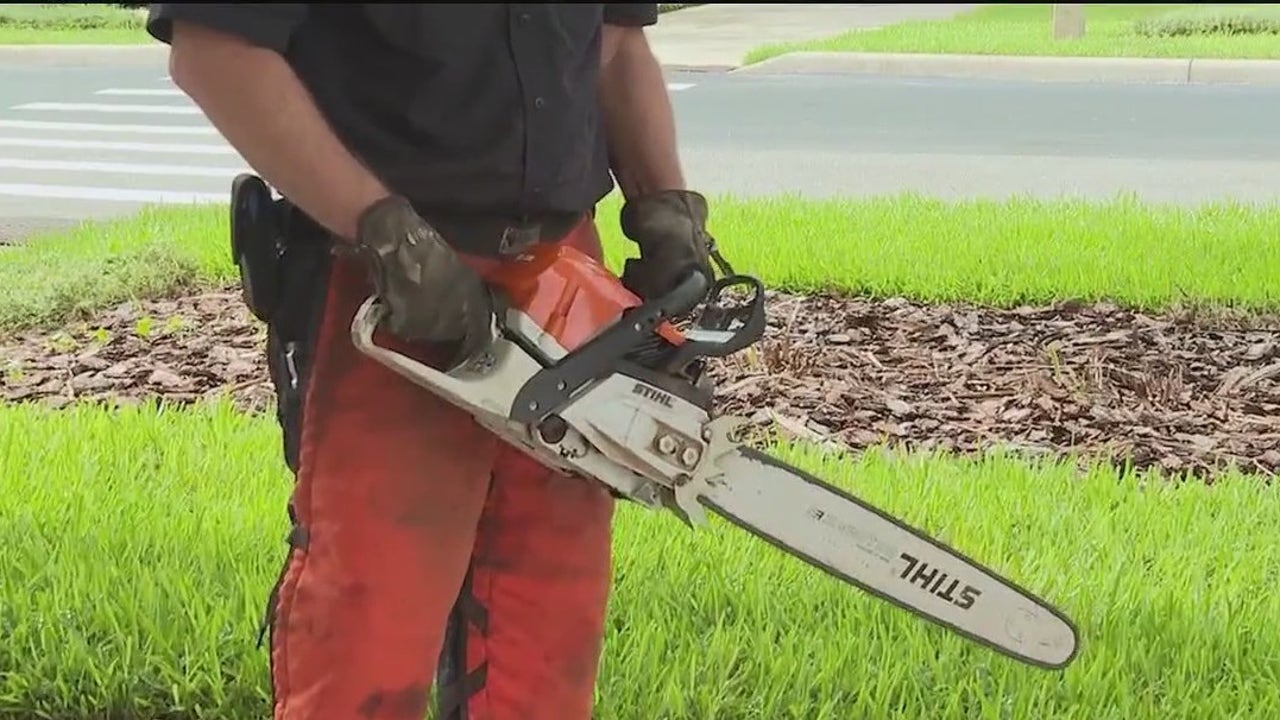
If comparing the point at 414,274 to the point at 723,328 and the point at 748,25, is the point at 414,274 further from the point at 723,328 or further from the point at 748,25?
the point at 748,25

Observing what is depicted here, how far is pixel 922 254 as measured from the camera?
16.6ft

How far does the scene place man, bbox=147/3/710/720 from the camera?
1452 millimetres

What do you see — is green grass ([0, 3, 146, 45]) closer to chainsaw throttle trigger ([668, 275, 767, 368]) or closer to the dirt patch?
the dirt patch

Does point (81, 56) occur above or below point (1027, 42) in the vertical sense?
above

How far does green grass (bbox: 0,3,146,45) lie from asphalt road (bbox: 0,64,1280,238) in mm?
2169

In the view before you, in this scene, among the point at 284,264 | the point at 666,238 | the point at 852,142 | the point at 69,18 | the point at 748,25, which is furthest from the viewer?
the point at 748,25

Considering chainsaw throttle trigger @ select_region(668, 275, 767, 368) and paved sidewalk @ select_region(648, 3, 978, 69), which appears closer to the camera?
chainsaw throttle trigger @ select_region(668, 275, 767, 368)

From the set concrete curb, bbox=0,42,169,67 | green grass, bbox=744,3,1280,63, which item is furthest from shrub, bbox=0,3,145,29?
green grass, bbox=744,3,1280,63

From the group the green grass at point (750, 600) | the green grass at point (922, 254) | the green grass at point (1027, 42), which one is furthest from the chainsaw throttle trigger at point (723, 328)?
the green grass at point (1027, 42)

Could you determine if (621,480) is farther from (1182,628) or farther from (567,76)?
(1182,628)

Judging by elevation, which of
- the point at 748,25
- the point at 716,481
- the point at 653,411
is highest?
the point at 653,411

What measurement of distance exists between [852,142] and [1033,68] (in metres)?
3.10

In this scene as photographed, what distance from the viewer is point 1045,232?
536 cm

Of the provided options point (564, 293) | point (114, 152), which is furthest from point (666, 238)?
point (114, 152)
